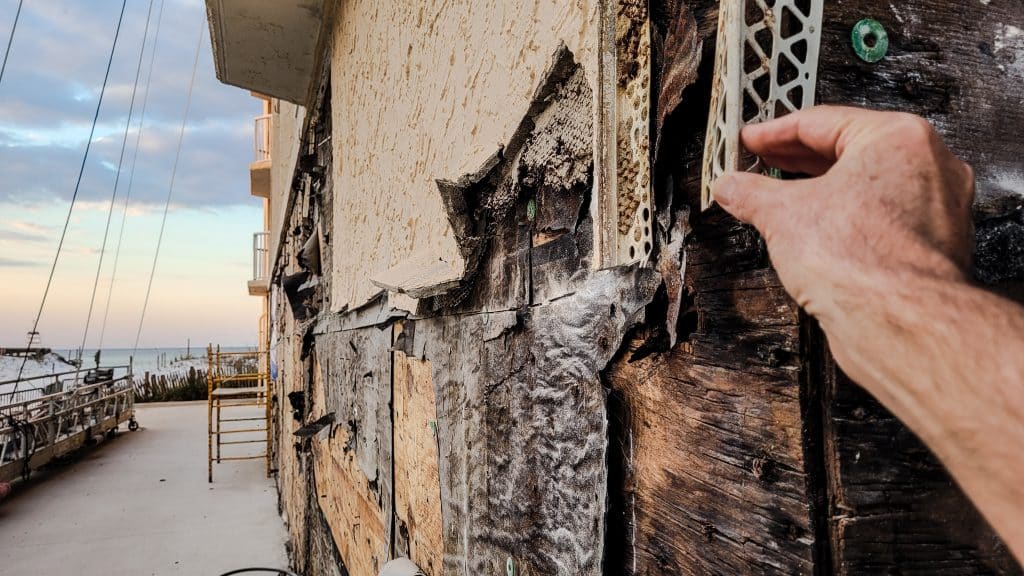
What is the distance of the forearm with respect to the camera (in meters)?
0.32

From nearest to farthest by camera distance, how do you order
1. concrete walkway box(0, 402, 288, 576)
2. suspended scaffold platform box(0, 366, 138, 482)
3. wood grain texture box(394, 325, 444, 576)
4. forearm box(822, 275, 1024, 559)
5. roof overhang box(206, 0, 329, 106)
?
forearm box(822, 275, 1024, 559) → wood grain texture box(394, 325, 444, 576) → roof overhang box(206, 0, 329, 106) → concrete walkway box(0, 402, 288, 576) → suspended scaffold platform box(0, 366, 138, 482)

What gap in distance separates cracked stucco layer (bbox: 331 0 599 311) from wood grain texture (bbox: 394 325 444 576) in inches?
17.7

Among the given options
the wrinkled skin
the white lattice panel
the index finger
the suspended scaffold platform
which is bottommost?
the suspended scaffold platform

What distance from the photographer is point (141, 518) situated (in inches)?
338

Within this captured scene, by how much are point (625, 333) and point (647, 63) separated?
0.37m

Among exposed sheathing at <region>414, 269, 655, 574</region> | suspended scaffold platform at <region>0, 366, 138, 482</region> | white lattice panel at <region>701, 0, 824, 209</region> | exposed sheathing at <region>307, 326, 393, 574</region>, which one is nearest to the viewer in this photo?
white lattice panel at <region>701, 0, 824, 209</region>

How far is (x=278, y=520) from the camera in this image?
860 centimetres

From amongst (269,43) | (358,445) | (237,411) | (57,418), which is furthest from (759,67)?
(237,411)

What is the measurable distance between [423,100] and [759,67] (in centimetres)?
141

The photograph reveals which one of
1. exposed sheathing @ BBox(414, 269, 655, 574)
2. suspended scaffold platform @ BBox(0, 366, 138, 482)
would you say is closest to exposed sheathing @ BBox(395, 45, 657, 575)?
exposed sheathing @ BBox(414, 269, 655, 574)

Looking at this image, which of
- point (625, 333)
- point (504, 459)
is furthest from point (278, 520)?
point (625, 333)

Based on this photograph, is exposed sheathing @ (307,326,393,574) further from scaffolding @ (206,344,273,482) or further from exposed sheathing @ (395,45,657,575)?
scaffolding @ (206,344,273,482)

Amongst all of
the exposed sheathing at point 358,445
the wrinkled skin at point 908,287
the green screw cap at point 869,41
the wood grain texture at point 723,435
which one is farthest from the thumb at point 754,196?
the exposed sheathing at point 358,445

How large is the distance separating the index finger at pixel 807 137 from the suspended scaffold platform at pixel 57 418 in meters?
10.3
